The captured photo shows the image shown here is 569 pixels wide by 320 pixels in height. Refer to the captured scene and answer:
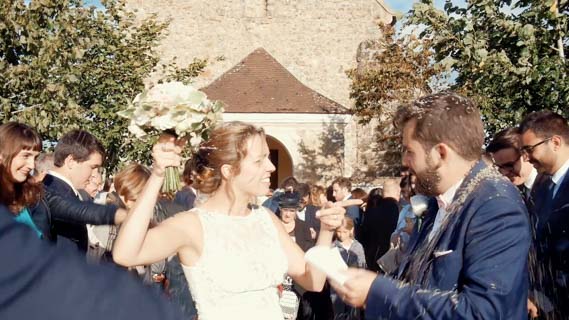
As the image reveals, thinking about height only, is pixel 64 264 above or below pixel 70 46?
below

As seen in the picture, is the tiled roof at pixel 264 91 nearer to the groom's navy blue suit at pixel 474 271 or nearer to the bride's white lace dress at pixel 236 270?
the bride's white lace dress at pixel 236 270

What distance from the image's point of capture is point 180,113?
3.51 meters

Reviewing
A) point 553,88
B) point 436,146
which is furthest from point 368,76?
point 436,146

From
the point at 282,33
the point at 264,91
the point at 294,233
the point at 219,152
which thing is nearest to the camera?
the point at 219,152

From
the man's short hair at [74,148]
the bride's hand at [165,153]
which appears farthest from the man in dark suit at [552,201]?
the man's short hair at [74,148]

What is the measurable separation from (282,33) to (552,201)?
91.5 feet

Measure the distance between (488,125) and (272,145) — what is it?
19.8 metres

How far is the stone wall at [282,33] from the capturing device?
102ft

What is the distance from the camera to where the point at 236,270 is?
147 inches

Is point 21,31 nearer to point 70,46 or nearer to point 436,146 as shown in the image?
point 70,46

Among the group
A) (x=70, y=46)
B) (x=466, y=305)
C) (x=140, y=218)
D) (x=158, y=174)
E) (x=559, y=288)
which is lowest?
(x=559, y=288)

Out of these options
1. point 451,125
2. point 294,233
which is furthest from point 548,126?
point 294,233

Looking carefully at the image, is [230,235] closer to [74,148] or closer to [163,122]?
[163,122]

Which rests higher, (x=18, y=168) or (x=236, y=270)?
(x=18, y=168)
